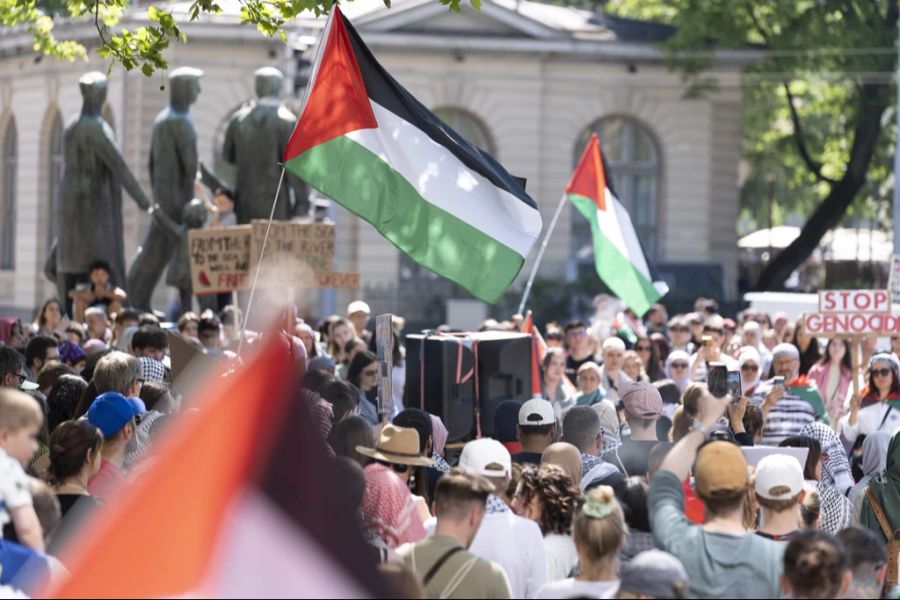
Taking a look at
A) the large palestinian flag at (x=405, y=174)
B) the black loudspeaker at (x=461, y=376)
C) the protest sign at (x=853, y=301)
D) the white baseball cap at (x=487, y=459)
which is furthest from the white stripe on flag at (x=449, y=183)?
the protest sign at (x=853, y=301)

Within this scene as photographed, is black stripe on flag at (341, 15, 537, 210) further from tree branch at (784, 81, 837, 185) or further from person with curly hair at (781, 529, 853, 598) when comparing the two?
tree branch at (784, 81, 837, 185)

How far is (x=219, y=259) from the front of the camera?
14383mm

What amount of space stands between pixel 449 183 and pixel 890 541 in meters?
3.40

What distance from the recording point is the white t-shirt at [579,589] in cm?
591

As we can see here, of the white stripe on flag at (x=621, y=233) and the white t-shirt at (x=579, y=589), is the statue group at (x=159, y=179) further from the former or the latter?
the white t-shirt at (x=579, y=589)

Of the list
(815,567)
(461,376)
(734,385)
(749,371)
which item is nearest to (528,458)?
(734,385)

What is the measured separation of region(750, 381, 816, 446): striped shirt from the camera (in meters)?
11.2

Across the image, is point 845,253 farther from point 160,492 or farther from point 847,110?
point 160,492

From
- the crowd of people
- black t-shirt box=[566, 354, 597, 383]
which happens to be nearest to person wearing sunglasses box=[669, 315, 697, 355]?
black t-shirt box=[566, 354, 597, 383]

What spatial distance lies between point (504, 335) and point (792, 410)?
6.68ft

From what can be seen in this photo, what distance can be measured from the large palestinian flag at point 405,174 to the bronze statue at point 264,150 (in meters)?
5.00

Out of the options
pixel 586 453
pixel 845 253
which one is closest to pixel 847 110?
pixel 845 253

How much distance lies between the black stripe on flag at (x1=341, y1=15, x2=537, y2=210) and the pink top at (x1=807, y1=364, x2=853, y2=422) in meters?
4.00

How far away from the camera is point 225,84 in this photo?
121 ft
